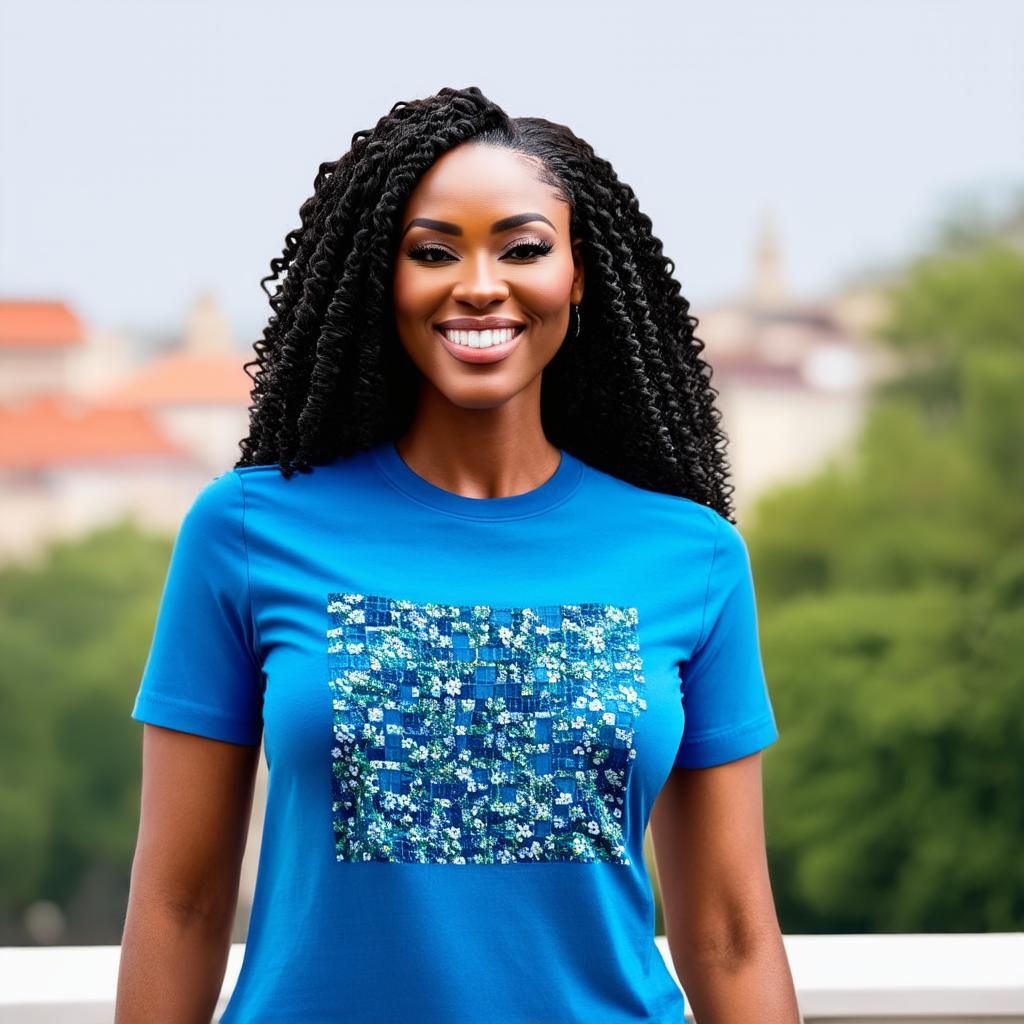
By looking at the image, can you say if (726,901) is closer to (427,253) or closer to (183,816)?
(183,816)

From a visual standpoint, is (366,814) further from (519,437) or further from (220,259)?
(220,259)

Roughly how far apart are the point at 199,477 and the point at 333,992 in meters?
35.7

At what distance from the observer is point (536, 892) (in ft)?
4.32

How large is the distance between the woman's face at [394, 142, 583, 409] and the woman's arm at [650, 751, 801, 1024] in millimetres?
406

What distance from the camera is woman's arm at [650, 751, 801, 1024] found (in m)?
1.44

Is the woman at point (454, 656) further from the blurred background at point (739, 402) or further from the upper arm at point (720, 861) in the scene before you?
the blurred background at point (739, 402)

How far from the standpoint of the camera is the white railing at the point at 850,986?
178 centimetres

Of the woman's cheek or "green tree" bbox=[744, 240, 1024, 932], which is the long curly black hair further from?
"green tree" bbox=[744, 240, 1024, 932]

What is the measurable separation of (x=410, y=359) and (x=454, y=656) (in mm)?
294

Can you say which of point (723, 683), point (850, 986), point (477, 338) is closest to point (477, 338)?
point (477, 338)

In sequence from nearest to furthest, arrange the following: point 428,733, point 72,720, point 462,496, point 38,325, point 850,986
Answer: point 428,733, point 462,496, point 850,986, point 72,720, point 38,325

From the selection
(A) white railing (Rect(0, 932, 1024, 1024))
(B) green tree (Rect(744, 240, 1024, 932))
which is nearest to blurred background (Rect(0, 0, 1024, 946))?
(B) green tree (Rect(744, 240, 1024, 932))

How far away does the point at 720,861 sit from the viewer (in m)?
1.45

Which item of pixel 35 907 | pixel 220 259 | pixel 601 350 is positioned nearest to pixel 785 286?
pixel 220 259
